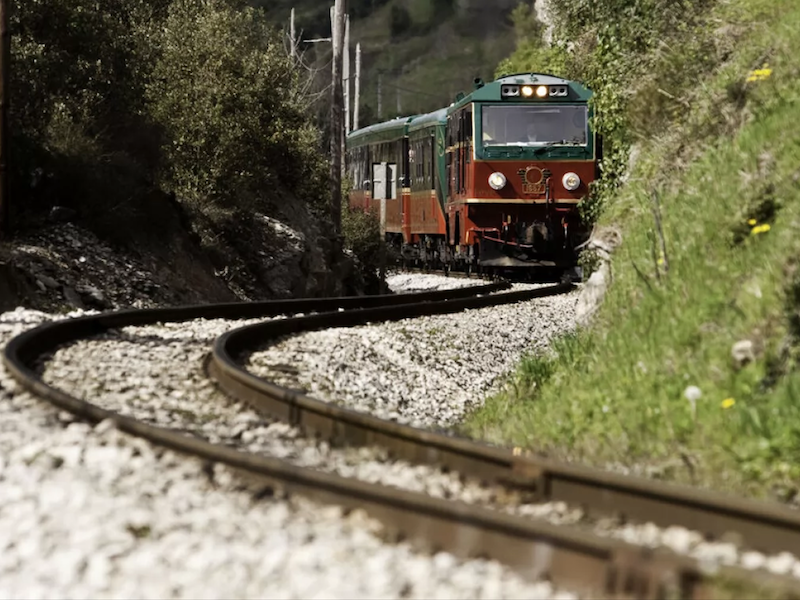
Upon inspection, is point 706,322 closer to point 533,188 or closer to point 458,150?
point 533,188

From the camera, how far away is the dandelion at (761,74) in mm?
10603

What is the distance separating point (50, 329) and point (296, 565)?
7.81m

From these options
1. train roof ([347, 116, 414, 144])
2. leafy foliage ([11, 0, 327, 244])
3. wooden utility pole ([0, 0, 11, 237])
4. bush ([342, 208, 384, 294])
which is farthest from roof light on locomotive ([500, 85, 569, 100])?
wooden utility pole ([0, 0, 11, 237])

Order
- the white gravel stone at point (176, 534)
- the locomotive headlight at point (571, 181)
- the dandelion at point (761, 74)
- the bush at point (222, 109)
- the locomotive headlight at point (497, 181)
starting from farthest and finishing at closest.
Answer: the bush at point (222, 109)
the locomotive headlight at point (571, 181)
the locomotive headlight at point (497, 181)
the dandelion at point (761, 74)
the white gravel stone at point (176, 534)

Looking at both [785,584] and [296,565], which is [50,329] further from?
[785,584]

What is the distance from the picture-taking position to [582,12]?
1906cm

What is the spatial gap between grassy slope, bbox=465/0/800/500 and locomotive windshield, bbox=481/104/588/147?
11803 millimetres

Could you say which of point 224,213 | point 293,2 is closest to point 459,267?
point 224,213

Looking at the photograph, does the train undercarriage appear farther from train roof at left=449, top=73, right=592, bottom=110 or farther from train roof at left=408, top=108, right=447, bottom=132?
train roof at left=449, top=73, right=592, bottom=110

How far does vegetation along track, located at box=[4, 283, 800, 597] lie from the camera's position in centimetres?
416

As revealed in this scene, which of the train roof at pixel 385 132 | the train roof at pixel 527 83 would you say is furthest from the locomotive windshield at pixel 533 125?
the train roof at pixel 385 132

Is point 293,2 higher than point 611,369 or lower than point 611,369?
higher

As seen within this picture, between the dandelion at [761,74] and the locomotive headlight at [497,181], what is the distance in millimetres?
13881

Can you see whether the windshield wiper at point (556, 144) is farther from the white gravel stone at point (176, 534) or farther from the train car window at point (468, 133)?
the white gravel stone at point (176, 534)
